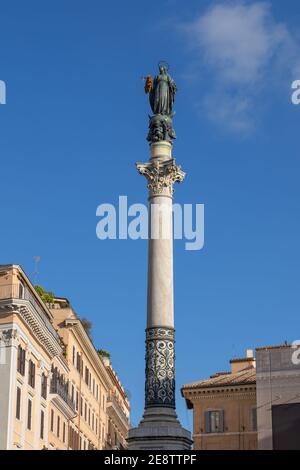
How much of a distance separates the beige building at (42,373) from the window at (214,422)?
9.36 meters

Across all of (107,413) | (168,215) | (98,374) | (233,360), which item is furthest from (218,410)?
(168,215)

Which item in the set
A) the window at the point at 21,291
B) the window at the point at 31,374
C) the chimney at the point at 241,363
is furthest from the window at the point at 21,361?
the chimney at the point at 241,363

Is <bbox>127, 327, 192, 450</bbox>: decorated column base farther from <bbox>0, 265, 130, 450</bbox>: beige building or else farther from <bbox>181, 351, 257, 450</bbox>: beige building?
<bbox>181, 351, 257, 450</bbox>: beige building

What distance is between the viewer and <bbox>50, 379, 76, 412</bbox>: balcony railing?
55406 millimetres

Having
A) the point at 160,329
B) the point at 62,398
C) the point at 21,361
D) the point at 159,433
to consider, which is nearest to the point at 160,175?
the point at 160,329

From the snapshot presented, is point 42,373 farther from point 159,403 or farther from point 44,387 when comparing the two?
point 159,403

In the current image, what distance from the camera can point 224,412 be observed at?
66.7 meters

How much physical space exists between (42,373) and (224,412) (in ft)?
61.7

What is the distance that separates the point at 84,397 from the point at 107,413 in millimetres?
17055

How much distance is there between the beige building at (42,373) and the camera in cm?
4579

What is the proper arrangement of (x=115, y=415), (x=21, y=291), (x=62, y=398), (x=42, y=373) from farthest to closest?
(x=115, y=415) < (x=62, y=398) < (x=42, y=373) < (x=21, y=291)

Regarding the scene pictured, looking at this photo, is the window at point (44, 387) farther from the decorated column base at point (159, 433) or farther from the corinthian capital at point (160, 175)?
the corinthian capital at point (160, 175)
